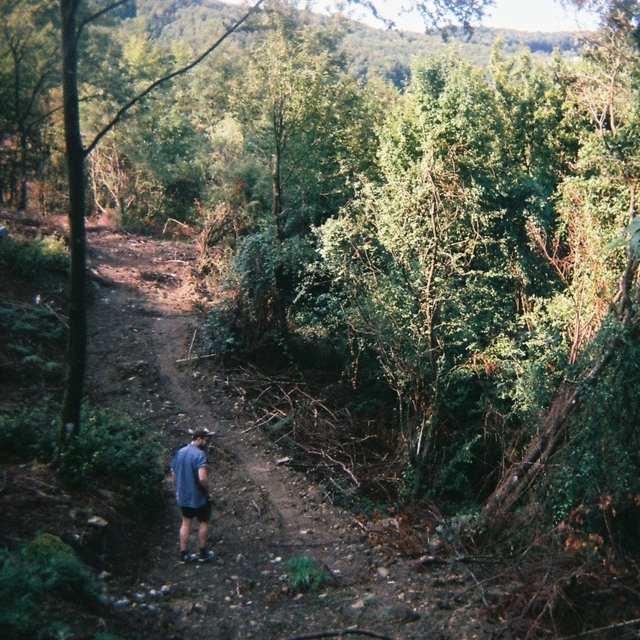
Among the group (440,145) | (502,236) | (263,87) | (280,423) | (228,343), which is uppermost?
(263,87)

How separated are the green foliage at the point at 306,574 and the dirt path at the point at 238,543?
0.11m

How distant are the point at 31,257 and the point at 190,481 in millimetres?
9470

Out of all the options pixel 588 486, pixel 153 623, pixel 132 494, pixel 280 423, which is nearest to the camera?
pixel 153 623

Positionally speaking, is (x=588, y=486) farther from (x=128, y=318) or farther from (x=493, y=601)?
(x=128, y=318)

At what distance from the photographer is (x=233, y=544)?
28.3 ft

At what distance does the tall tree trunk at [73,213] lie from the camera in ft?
23.8

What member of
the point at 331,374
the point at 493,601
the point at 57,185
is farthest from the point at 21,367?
the point at 57,185

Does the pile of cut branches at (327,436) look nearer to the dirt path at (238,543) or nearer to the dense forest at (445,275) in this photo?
the dense forest at (445,275)

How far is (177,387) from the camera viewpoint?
44.8 ft

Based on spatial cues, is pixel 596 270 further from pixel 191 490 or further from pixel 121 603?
pixel 121 603

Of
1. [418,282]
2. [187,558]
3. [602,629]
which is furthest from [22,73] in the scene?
[602,629]

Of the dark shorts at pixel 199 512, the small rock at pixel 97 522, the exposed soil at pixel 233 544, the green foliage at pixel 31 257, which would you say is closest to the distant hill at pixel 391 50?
the green foliage at pixel 31 257

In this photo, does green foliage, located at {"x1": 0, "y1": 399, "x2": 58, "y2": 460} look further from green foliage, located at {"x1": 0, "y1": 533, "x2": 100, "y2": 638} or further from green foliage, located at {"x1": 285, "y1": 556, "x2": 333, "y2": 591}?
green foliage, located at {"x1": 285, "y1": 556, "x2": 333, "y2": 591}

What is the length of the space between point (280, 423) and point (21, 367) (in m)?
4.77
